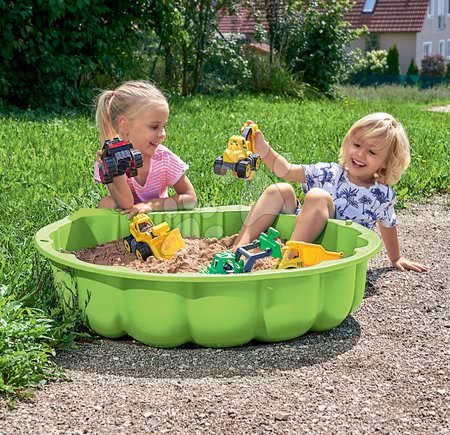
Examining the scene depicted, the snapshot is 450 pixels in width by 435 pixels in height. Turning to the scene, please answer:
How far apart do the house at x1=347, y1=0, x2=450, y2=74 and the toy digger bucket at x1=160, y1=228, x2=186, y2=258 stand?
90.4ft

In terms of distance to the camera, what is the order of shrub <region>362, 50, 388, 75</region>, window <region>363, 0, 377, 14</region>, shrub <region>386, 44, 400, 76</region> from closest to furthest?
shrub <region>362, 50, 388, 75</region> < shrub <region>386, 44, 400, 76</region> < window <region>363, 0, 377, 14</region>

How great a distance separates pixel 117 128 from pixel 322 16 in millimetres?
11934

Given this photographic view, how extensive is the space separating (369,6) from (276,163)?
1134 inches

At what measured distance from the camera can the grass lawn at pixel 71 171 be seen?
2.65 meters

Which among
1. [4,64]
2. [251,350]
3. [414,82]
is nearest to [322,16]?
[4,64]

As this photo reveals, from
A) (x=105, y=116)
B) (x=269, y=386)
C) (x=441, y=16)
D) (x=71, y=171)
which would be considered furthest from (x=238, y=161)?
(x=441, y=16)

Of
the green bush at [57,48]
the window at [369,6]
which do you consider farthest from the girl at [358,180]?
the window at [369,6]

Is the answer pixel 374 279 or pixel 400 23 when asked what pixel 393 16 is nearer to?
pixel 400 23

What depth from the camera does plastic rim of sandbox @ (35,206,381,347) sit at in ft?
8.72

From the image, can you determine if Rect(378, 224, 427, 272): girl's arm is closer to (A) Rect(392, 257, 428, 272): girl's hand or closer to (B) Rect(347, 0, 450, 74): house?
(A) Rect(392, 257, 428, 272): girl's hand

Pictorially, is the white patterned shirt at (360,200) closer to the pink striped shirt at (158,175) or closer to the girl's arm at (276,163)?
the girl's arm at (276,163)

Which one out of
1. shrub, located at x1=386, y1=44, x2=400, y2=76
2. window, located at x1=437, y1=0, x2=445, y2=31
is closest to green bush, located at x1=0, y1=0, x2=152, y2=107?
shrub, located at x1=386, y1=44, x2=400, y2=76

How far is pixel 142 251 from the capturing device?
10.9 feet

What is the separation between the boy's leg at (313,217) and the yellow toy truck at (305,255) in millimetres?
336
